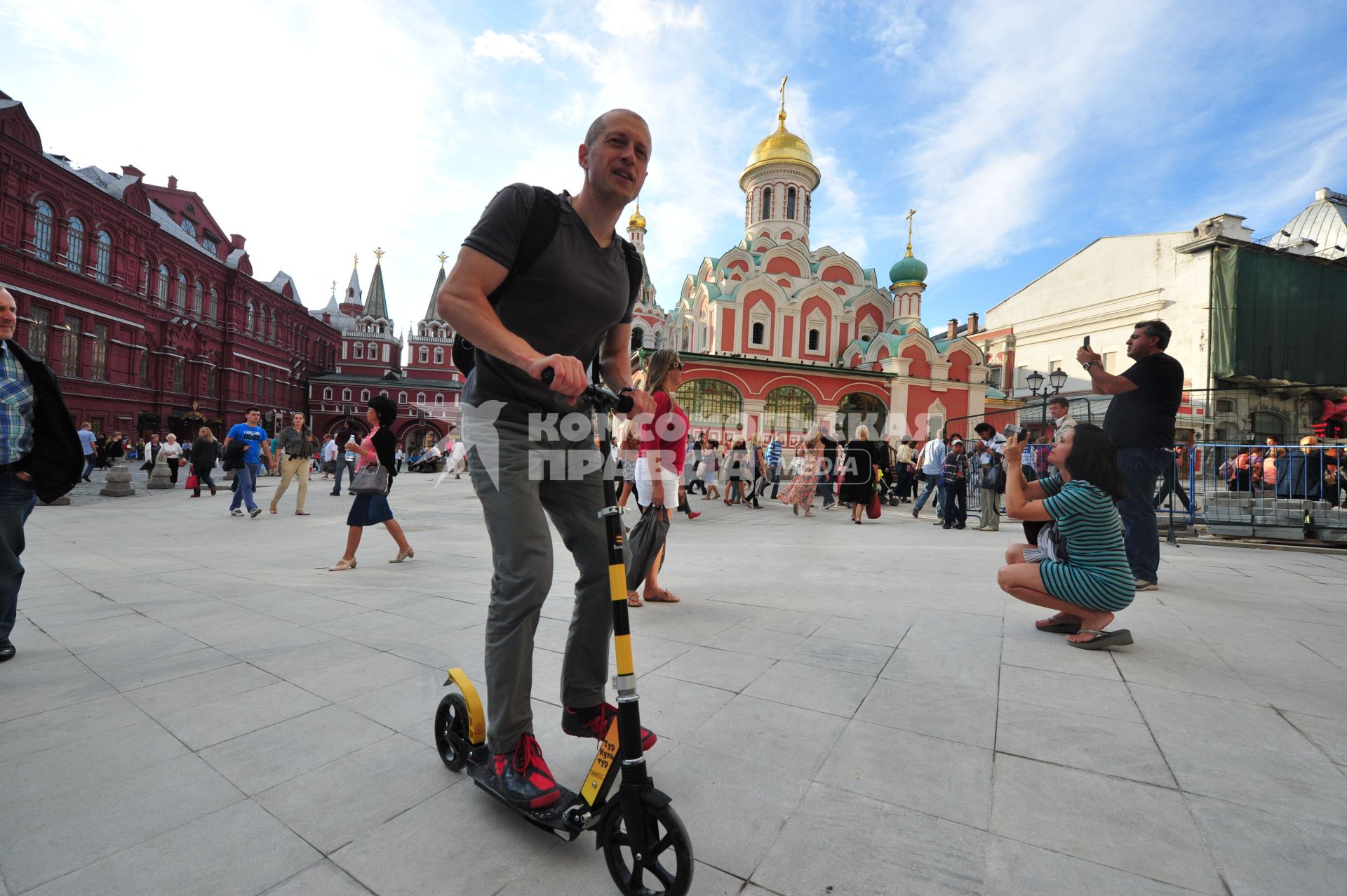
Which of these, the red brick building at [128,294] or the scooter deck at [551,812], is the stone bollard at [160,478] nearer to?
the red brick building at [128,294]

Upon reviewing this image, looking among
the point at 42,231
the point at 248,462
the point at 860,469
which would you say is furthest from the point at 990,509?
the point at 42,231

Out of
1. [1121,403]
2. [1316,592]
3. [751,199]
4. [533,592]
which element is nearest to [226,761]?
[533,592]

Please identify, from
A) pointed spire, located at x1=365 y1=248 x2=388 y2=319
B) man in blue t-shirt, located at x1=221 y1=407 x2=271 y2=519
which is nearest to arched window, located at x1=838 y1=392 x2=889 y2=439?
man in blue t-shirt, located at x1=221 y1=407 x2=271 y2=519

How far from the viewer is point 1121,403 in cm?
480

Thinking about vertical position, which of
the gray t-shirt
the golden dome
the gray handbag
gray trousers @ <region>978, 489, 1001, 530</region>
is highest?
the golden dome

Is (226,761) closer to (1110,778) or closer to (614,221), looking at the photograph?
(614,221)

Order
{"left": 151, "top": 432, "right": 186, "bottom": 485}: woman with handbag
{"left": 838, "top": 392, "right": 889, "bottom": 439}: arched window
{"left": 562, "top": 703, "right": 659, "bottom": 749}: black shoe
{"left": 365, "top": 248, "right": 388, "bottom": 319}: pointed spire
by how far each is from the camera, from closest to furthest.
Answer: {"left": 562, "top": 703, "right": 659, "bottom": 749}: black shoe
{"left": 151, "top": 432, "right": 186, "bottom": 485}: woman with handbag
{"left": 838, "top": 392, "right": 889, "bottom": 439}: arched window
{"left": 365, "top": 248, "right": 388, "bottom": 319}: pointed spire

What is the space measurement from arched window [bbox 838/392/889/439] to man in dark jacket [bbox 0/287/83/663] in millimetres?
31027

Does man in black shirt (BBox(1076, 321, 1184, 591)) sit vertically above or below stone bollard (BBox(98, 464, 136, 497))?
above

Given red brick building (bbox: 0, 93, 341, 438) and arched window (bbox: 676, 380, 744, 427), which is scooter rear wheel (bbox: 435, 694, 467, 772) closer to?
arched window (bbox: 676, 380, 744, 427)

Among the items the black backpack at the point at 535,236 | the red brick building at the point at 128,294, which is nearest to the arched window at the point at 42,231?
the red brick building at the point at 128,294

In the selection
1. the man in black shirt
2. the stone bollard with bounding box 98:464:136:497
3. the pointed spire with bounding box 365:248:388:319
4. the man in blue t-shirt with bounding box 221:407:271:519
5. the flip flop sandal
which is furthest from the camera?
the pointed spire with bounding box 365:248:388:319

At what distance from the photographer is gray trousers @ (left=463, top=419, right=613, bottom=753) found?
5.78 feet

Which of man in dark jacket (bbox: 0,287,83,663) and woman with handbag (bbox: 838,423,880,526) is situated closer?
man in dark jacket (bbox: 0,287,83,663)
